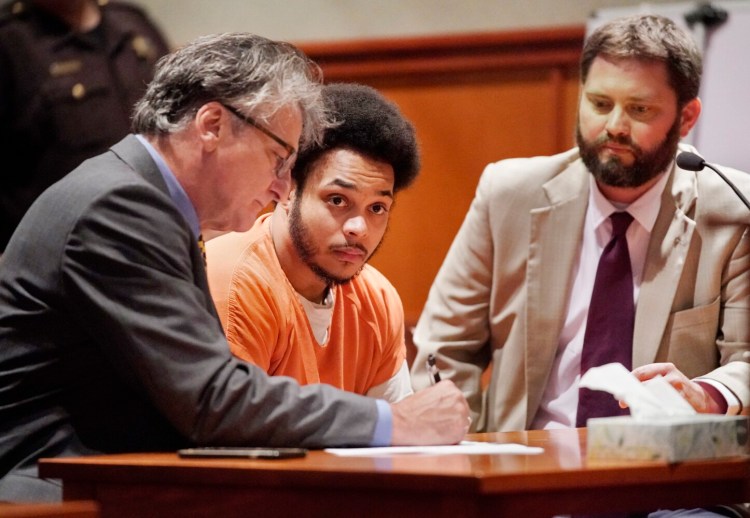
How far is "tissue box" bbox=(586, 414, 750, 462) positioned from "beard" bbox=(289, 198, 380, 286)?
96 centimetres

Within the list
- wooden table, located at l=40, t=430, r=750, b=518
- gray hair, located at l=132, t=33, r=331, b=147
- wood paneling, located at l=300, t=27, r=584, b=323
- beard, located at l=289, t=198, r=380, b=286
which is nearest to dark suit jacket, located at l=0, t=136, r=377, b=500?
wooden table, located at l=40, t=430, r=750, b=518

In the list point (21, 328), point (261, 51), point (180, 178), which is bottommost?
point (21, 328)

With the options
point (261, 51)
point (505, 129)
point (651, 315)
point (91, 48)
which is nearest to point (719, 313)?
point (651, 315)

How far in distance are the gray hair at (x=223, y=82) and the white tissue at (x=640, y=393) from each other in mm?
801

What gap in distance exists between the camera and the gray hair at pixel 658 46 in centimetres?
Result: 301

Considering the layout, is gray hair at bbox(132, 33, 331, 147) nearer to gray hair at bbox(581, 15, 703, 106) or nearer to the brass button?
gray hair at bbox(581, 15, 703, 106)

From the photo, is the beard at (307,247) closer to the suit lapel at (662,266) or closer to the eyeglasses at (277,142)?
the eyeglasses at (277,142)

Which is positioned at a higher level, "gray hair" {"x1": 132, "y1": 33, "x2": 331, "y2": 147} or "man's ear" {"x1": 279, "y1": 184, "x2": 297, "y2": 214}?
"gray hair" {"x1": 132, "y1": 33, "x2": 331, "y2": 147}

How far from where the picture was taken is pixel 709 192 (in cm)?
301

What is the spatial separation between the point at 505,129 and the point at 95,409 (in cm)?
322

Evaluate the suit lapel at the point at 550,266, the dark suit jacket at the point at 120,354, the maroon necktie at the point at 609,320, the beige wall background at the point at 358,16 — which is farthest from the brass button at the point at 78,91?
the dark suit jacket at the point at 120,354

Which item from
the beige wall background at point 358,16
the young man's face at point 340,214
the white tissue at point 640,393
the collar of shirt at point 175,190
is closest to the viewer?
the white tissue at point 640,393

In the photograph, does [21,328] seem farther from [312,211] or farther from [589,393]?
[589,393]

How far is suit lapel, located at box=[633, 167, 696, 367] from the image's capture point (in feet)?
9.61
